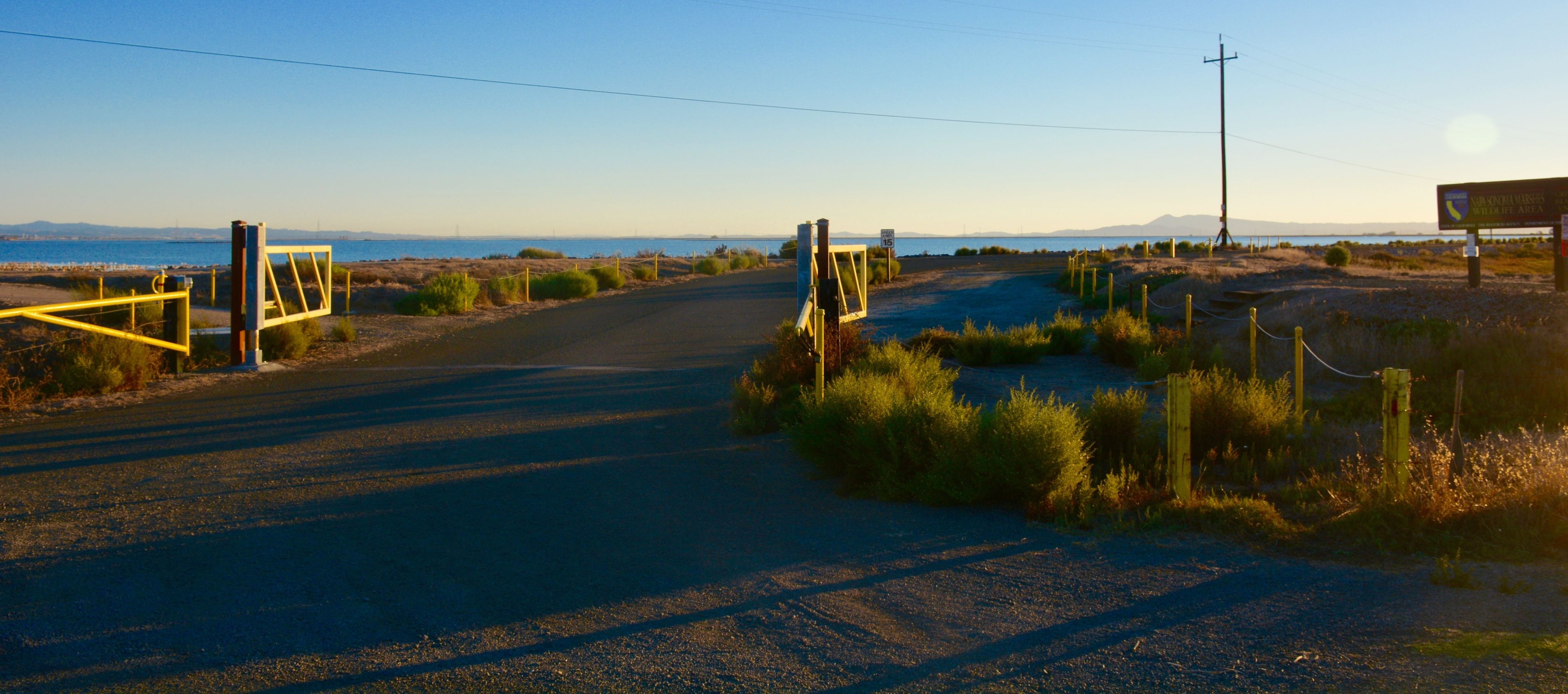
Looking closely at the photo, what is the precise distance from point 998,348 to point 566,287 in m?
20.1

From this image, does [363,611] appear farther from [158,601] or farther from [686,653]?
[686,653]

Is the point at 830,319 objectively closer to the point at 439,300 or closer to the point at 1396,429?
the point at 1396,429

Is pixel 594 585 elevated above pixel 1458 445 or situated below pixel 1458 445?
below

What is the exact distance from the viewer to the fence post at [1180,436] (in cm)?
668

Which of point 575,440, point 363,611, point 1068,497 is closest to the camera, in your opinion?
point 363,611

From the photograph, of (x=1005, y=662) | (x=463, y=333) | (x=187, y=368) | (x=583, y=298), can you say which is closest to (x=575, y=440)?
(x=1005, y=662)

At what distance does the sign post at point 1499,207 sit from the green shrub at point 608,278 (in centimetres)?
2602

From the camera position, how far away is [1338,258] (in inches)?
1538

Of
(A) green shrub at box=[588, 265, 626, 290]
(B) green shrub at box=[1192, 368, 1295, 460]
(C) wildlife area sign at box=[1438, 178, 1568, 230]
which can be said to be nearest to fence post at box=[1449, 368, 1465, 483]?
(B) green shrub at box=[1192, 368, 1295, 460]

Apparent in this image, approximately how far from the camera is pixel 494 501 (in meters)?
7.10

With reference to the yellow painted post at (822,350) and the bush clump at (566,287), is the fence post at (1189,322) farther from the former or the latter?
the bush clump at (566,287)

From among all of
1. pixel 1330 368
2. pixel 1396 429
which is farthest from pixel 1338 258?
pixel 1396 429

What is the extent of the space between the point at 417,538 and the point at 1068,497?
165 inches

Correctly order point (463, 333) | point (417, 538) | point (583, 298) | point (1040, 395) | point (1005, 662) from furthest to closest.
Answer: point (583, 298)
point (463, 333)
point (1040, 395)
point (417, 538)
point (1005, 662)
